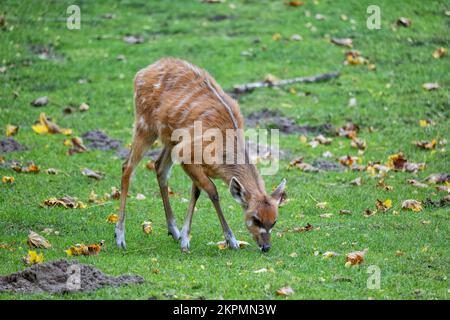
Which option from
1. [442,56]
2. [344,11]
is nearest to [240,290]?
[442,56]

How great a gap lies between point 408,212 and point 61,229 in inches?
190

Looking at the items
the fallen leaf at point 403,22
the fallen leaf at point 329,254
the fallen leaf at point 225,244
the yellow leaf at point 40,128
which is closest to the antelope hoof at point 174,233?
the fallen leaf at point 225,244

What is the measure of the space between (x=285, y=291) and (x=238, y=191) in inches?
83.1

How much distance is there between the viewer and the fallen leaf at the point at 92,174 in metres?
12.8

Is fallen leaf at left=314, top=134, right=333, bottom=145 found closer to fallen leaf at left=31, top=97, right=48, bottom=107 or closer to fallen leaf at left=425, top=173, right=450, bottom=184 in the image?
fallen leaf at left=425, top=173, right=450, bottom=184

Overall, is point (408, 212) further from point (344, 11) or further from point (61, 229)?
point (344, 11)

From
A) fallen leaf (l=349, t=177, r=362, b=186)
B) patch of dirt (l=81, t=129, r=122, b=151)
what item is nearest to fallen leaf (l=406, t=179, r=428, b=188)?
fallen leaf (l=349, t=177, r=362, b=186)

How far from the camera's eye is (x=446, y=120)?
15.2 metres

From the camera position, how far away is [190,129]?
10008mm

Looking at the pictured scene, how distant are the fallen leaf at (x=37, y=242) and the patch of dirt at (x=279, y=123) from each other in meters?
6.57

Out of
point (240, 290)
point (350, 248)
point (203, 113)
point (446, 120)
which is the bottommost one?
point (446, 120)

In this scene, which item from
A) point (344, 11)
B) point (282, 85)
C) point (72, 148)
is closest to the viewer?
point (72, 148)

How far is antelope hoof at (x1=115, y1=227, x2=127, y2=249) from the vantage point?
973 cm

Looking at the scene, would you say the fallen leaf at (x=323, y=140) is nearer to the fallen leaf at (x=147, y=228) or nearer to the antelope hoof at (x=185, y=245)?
the fallen leaf at (x=147, y=228)
